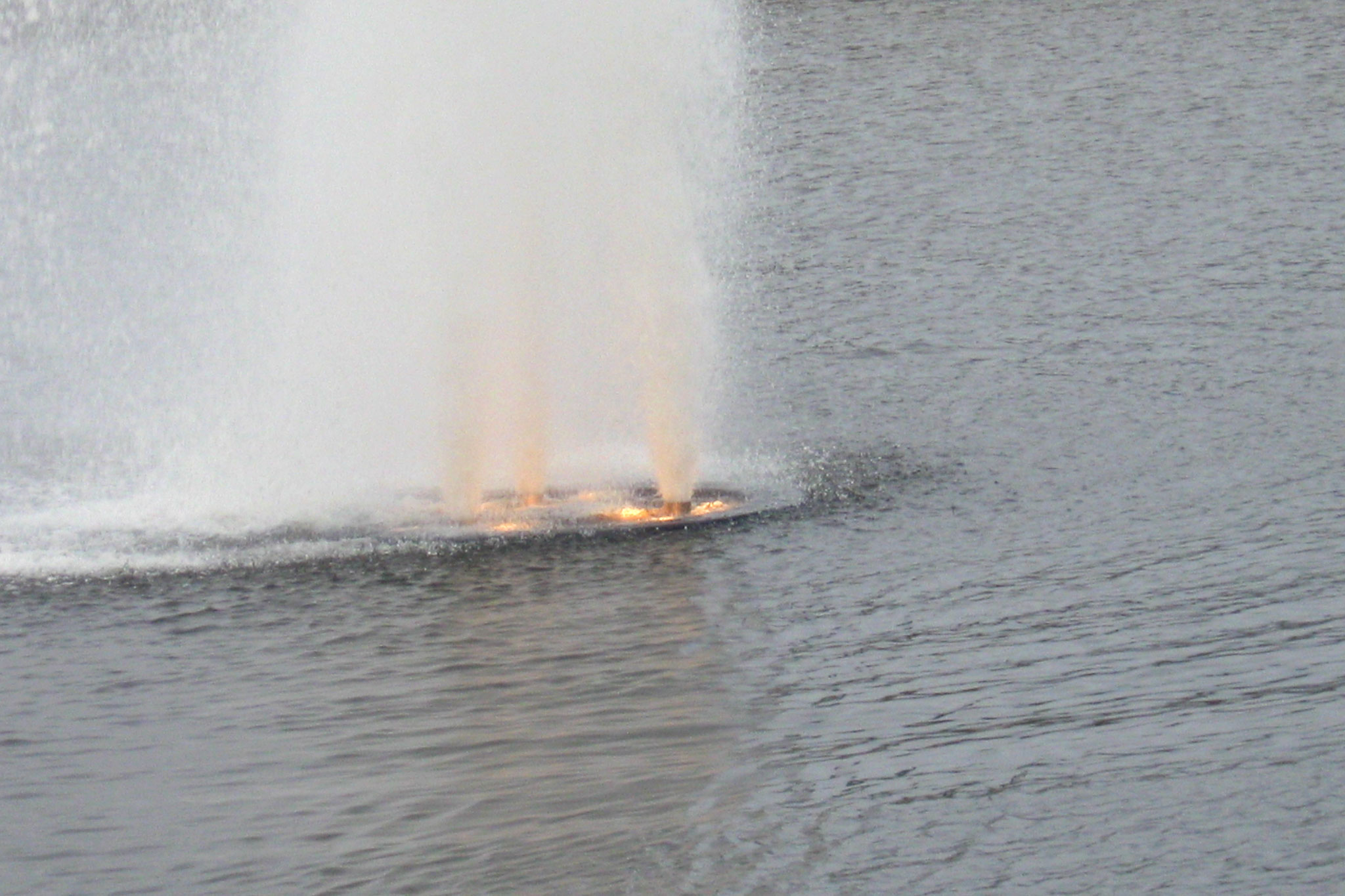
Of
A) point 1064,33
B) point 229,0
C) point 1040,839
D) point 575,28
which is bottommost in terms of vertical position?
point 1040,839

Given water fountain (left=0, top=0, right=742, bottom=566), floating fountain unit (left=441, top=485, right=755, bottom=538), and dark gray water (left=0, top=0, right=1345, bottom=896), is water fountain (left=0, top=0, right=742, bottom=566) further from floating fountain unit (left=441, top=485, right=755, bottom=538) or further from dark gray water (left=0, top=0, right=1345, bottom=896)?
dark gray water (left=0, top=0, right=1345, bottom=896)

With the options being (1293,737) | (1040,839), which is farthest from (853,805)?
(1293,737)

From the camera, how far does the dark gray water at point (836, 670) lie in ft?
42.1

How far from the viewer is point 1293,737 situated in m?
13.9

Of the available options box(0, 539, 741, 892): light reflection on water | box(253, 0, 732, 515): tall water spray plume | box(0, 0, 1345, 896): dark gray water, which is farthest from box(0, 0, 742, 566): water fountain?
box(0, 539, 741, 892): light reflection on water

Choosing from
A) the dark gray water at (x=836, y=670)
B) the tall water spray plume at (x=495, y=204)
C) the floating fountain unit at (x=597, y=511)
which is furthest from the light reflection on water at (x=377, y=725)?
the tall water spray plume at (x=495, y=204)

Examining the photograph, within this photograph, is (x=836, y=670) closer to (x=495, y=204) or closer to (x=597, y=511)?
(x=597, y=511)

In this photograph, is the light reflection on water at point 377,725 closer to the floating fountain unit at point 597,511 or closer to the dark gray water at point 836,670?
the dark gray water at point 836,670

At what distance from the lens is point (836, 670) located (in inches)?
624

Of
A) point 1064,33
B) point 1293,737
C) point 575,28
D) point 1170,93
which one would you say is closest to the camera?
point 1293,737

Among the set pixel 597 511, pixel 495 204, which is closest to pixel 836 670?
pixel 597 511

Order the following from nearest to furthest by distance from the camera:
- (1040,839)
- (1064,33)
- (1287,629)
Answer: (1040,839) → (1287,629) → (1064,33)

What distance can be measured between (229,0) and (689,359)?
45997 mm

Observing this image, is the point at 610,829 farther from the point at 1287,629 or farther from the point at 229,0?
the point at 229,0
